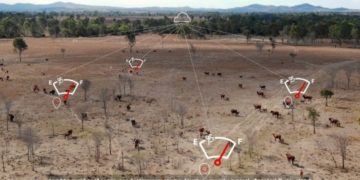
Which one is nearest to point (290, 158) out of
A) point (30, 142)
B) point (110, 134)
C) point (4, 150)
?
point (110, 134)

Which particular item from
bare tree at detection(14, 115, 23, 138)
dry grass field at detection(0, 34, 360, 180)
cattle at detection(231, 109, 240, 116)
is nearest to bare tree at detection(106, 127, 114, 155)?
dry grass field at detection(0, 34, 360, 180)

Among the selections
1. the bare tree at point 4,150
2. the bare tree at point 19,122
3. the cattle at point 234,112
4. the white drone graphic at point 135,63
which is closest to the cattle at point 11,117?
the bare tree at point 19,122

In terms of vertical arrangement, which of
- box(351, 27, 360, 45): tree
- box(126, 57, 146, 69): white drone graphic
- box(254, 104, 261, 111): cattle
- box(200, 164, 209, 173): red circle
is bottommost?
box(200, 164, 209, 173): red circle

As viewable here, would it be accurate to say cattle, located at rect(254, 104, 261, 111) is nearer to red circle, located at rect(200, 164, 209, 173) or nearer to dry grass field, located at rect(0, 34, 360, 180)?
dry grass field, located at rect(0, 34, 360, 180)

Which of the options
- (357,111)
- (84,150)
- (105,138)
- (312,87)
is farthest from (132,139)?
(312,87)

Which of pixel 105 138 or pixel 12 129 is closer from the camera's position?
pixel 105 138

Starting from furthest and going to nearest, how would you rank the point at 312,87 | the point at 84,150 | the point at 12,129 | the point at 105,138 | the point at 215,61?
the point at 215,61 < the point at 312,87 < the point at 12,129 < the point at 105,138 < the point at 84,150

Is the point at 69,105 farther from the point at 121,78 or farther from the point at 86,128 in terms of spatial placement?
the point at 121,78

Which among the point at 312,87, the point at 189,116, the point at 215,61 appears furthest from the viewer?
the point at 215,61
